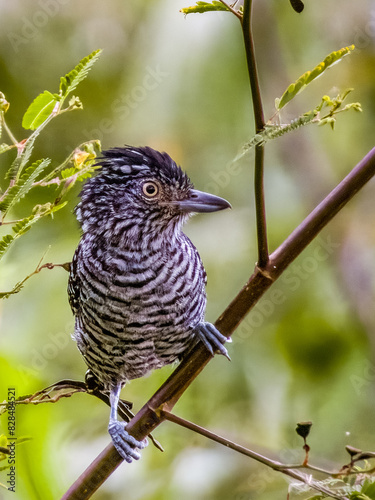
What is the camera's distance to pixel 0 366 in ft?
7.16

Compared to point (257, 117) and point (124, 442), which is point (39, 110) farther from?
point (124, 442)

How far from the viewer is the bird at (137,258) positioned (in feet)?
7.38

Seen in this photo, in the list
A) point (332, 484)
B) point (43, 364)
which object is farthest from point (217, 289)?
point (332, 484)

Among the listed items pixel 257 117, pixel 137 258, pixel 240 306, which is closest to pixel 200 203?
pixel 137 258

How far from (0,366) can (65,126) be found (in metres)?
2.30

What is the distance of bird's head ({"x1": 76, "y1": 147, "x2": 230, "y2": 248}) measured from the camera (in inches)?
89.1

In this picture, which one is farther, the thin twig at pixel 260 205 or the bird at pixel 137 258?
the bird at pixel 137 258

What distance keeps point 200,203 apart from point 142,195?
21 cm

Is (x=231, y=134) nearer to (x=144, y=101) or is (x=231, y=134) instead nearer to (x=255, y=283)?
(x=144, y=101)

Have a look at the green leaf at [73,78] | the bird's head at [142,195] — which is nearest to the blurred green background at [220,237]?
the bird's head at [142,195]

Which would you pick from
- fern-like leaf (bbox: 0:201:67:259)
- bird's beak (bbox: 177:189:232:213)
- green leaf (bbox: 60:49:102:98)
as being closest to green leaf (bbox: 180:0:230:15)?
green leaf (bbox: 60:49:102:98)

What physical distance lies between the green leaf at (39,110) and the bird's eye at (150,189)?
2.93 feet

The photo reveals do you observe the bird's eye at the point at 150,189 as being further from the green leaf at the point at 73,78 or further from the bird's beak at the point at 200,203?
the green leaf at the point at 73,78

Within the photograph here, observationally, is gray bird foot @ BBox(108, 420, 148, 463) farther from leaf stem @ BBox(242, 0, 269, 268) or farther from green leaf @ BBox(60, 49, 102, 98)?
green leaf @ BBox(60, 49, 102, 98)
